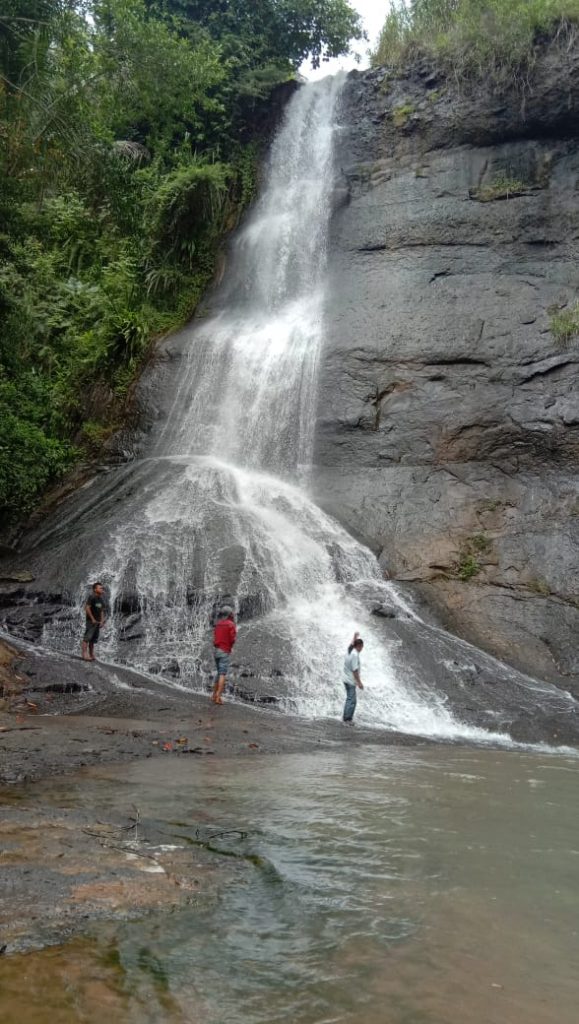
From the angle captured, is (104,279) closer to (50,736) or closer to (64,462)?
(64,462)

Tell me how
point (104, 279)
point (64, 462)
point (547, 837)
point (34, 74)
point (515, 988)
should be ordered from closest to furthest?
1. point (515, 988)
2. point (547, 837)
3. point (34, 74)
4. point (64, 462)
5. point (104, 279)

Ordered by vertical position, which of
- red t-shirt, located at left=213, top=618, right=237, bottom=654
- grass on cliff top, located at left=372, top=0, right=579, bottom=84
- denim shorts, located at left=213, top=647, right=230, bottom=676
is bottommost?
denim shorts, located at left=213, top=647, right=230, bottom=676

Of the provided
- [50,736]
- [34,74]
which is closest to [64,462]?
[34,74]

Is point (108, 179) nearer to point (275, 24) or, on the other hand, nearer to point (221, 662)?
point (221, 662)

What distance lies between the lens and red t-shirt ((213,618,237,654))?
11.6m

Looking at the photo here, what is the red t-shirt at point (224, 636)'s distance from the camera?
38.1 ft

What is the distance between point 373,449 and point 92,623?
910 cm

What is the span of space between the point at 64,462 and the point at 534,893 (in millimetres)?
17458

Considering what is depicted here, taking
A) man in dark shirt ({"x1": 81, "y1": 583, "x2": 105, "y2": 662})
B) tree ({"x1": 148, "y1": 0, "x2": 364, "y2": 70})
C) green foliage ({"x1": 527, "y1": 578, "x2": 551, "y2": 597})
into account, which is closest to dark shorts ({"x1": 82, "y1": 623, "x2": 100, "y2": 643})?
man in dark shirt ({"x1": 81, "y1": 583, "x2": 105, "y2": 662})

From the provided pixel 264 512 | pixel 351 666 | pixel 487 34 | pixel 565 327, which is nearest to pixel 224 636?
pixel 351 666

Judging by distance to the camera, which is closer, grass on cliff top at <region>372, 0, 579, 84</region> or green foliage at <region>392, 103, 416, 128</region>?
grass on cliff top at <region>372, 0, 579, 84</region>

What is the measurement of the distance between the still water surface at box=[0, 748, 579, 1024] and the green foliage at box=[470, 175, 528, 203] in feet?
65.3

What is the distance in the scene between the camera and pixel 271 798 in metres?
6.44

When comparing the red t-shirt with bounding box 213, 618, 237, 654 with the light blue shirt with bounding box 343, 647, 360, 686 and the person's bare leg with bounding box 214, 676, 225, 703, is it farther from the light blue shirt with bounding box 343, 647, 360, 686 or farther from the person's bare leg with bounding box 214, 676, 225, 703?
the light blue shirt with bounding box 343, 647, 360, 686
